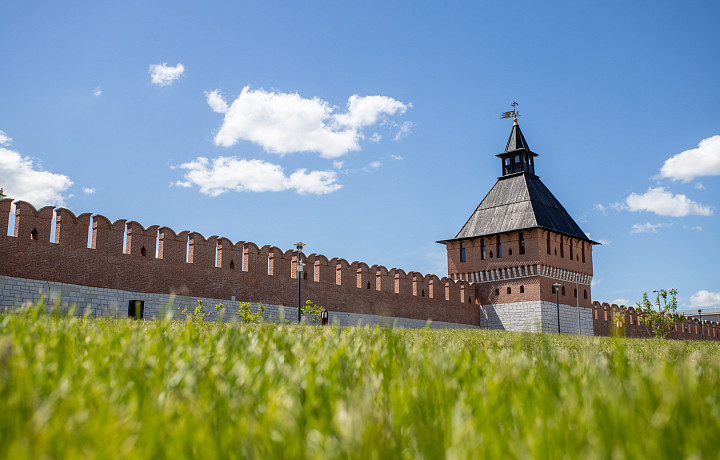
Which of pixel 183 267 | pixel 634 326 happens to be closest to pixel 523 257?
pixel 634 326

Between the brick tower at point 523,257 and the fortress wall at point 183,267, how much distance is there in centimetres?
589

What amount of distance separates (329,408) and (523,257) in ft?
101

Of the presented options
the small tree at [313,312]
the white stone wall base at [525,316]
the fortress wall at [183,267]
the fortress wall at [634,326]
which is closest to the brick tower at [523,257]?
the white stone wall base at [525,316]

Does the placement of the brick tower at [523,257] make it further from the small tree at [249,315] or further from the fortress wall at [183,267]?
the small tree at [249,315]

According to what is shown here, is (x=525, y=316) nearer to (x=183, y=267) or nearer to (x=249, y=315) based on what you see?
(x=183, y=267)

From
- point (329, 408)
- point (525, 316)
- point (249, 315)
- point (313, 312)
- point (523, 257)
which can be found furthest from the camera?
point (523, 257)

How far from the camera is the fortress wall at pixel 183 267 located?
17281 mm

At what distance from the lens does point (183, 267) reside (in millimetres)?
20188

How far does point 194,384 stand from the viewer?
1858 millimetres

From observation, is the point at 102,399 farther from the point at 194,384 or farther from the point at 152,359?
the point at 152,359

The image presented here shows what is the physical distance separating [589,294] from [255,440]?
119 feet

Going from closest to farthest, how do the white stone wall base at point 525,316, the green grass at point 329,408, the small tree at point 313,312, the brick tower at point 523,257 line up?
the green grass at point 329,408
the small tree at point 313,312
the white stone wall base at point 525,316
the brick tower at point 523,257

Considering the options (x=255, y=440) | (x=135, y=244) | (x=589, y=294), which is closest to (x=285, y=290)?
(x=135, y=244)

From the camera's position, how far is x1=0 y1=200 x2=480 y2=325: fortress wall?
17.3m
